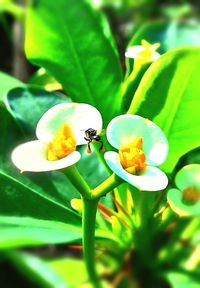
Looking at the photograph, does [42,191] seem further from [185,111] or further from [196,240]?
[196,240]

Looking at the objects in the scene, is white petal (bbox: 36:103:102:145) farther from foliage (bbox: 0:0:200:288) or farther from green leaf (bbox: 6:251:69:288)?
green leaf (bbox: 6:251:69:288)

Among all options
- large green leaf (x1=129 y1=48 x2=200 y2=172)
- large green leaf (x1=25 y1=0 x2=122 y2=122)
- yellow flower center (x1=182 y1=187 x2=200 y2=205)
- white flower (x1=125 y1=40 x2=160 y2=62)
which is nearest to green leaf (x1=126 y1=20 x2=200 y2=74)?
large green leaf (x1=25 y1=0 x2=122 y2=122)

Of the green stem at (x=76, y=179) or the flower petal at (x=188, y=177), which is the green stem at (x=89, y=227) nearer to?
the green stem at (x=76, y=179)

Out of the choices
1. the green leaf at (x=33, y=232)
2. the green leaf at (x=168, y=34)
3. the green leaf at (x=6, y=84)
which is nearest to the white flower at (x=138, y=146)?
the green leaf at (x=33, y=232)

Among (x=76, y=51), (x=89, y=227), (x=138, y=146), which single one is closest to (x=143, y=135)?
(x=138, y=146)

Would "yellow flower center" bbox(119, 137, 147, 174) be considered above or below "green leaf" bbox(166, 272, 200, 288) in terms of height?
above

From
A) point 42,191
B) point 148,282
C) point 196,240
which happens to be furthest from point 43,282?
point 42,191
